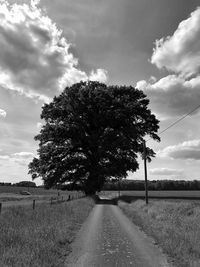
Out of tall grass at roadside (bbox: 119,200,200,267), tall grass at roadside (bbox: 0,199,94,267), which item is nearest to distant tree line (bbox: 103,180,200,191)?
tall grass at roadside (bbox: 119,200,200,267)

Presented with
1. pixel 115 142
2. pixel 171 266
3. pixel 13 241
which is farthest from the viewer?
pixel 115 142

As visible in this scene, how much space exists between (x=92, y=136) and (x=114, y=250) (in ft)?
115

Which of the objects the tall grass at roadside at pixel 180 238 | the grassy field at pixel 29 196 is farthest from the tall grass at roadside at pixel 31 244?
the grassy field at pixel 29 196

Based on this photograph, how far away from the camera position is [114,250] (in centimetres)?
1121

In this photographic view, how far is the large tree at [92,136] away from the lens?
46.7 m

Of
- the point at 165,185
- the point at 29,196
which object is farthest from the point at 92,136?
the point at 165,185

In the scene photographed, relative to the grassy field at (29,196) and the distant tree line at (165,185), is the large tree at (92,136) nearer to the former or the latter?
the grassy field at (29,196)

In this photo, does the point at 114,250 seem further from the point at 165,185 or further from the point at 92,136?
the point at 165,185

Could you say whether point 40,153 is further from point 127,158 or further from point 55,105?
point 127,158

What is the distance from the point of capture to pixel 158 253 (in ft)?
35.5

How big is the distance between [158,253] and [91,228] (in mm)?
6652

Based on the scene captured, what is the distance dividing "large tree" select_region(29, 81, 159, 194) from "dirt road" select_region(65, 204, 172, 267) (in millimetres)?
30740

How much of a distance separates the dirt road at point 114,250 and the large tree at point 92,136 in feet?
101

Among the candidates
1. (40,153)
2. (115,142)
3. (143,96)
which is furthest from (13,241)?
(143,96)
